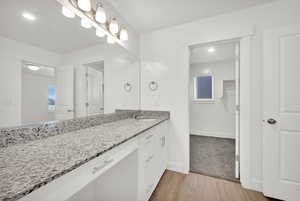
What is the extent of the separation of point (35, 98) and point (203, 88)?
397 cm

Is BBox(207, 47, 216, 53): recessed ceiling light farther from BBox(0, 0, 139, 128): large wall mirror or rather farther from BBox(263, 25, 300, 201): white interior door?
BBox(0, 0, 139, 128): large wall mirror

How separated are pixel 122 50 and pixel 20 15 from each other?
3.76 ft

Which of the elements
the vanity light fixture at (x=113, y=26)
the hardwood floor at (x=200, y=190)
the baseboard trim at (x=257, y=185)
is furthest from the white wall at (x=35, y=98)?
the baseboard trim at (x=257, y=185)

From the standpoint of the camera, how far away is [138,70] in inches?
88.5

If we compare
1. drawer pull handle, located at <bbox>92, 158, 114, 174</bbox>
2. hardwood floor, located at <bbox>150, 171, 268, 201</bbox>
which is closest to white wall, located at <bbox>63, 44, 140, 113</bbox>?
drawer pull handle, located at <bbox>92, 158, 114, 174</bbox>

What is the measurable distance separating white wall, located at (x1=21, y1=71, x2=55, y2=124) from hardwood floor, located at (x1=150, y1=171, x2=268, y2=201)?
140 cm

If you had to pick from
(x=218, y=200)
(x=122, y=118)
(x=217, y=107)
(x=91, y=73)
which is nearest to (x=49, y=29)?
(x=91, y=73)

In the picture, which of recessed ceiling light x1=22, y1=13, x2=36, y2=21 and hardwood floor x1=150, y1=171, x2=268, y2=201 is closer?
recessed ceiling light x1=22, y1=13, x2=36, y2=21

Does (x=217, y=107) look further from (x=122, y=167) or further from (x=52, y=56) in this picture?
(x=52, y=56)

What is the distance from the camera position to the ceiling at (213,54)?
277cm

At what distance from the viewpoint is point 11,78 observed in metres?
0.76

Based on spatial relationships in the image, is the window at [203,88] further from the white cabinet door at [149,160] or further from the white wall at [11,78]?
the white wall at [11,78]

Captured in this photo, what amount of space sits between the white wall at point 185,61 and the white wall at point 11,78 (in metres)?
1.58

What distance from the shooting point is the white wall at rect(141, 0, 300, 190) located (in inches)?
59.7
